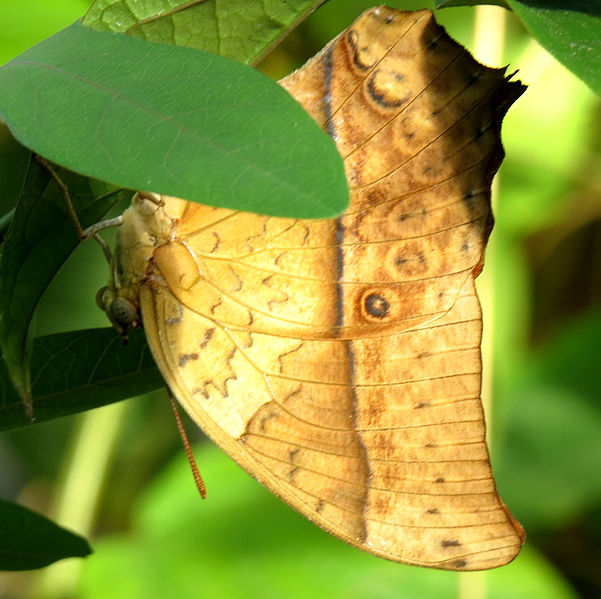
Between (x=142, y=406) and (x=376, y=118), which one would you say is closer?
(x=376, y=118)

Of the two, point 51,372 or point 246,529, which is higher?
point 51,372

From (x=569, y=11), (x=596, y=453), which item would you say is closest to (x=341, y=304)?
(x=569, y=11)

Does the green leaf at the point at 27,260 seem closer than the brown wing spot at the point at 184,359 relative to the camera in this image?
Yes

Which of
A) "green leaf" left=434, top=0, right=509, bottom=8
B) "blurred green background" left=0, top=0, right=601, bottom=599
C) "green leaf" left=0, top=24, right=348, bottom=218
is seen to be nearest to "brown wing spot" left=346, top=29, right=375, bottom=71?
"green leaf" left=434, top=0, right=509, bottom=8

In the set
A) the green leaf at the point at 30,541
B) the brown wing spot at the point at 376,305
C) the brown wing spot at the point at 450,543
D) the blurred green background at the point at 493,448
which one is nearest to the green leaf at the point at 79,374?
the green leaf at the point at 30,541

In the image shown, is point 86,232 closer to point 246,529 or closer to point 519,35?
point 246,529

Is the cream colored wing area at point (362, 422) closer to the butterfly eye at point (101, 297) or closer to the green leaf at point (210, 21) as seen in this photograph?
the butterfly eye at point (101, 297)
